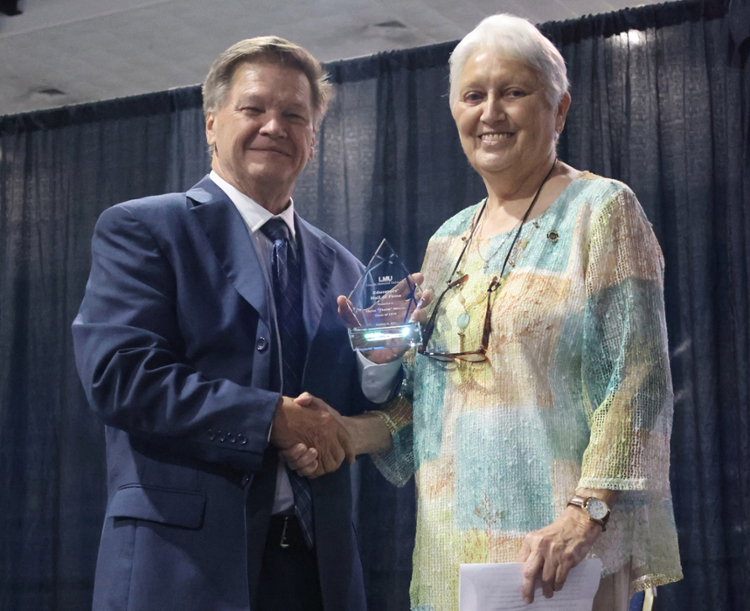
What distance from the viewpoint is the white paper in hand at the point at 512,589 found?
4.56ft

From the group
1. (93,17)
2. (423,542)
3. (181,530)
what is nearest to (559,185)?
(423,542)

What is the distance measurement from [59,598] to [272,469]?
3.65m

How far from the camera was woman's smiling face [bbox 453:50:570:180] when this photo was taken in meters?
1.73

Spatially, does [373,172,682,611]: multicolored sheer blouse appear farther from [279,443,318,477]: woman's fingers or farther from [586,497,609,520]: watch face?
[279,443,318,477]: woman's fingers

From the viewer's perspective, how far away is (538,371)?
158 cm

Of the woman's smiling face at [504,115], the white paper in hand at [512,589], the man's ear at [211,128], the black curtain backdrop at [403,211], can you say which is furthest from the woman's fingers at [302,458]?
the black curtain backdrop at [403,211]

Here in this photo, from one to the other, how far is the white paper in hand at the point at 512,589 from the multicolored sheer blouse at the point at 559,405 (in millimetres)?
60

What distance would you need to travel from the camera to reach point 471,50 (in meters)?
1.77

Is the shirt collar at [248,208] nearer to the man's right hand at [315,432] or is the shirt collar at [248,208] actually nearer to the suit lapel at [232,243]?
the suit lapel at [232,243]

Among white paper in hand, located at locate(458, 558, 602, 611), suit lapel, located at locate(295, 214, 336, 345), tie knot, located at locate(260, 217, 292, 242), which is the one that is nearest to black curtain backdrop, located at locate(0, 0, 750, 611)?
suit lapel, located at locate(295, 214, 336, 345)

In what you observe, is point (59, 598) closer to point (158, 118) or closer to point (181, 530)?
point (158, 118)

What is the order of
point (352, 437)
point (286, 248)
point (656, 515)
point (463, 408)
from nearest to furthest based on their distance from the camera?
1. point (656, 515)
2. point (463, 408)
3. point (352, 437)
4. point (286, 248)

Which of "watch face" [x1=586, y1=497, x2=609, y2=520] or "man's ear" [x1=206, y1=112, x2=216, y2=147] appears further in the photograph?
"man's ear" [x1=206, y1=112, x2=216, y2=147]

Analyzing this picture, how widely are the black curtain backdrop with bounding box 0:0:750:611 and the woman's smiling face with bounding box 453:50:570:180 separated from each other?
89.9 inches
